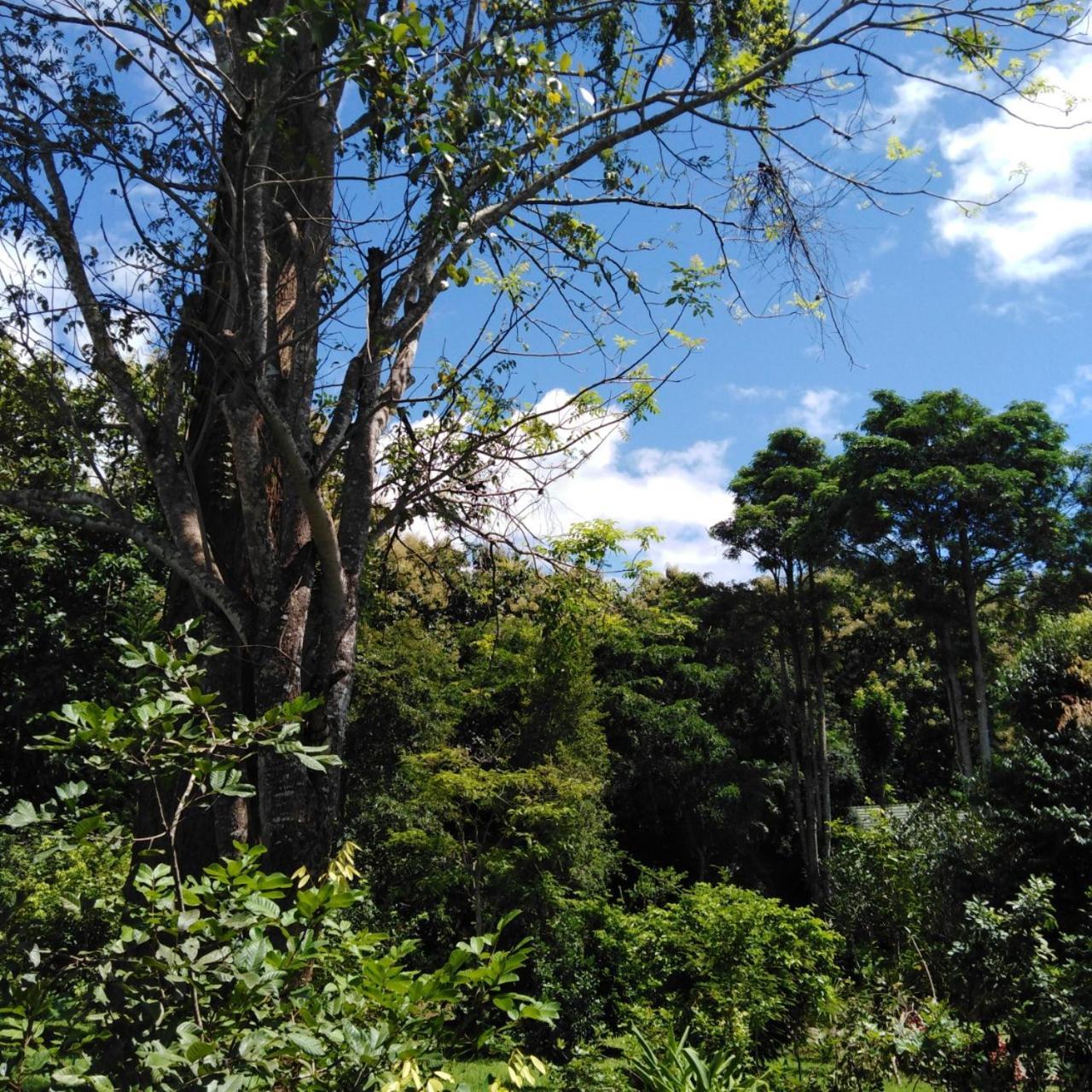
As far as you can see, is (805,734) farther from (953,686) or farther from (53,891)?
(53,891)

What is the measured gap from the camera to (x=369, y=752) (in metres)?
12.2

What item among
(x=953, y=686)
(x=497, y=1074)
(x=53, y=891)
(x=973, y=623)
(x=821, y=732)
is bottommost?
(x=497, y=1074)

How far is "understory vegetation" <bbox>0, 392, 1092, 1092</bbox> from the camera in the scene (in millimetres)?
1589

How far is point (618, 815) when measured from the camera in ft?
51.7

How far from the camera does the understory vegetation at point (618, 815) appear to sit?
5.21 ft

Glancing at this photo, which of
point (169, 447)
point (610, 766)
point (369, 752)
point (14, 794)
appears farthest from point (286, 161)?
point (610, 766)

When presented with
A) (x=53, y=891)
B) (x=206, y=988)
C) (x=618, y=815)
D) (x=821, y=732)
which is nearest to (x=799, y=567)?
(x=821, y=732)

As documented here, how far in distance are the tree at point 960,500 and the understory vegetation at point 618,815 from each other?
63 mm

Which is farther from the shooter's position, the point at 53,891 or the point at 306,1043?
the point at 53,891

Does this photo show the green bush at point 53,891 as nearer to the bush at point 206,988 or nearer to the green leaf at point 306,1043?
the bush at point 206,988

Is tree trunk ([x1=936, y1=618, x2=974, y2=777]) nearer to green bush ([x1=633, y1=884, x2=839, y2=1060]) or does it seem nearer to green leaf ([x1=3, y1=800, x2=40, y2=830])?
green bush ([x1=633, y1=884, x2=839, y2=1060])

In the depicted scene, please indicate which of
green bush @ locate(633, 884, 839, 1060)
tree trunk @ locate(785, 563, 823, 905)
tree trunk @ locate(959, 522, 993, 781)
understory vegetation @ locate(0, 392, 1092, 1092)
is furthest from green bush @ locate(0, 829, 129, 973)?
tree trunk @ locate(959, 522, 993, 781)

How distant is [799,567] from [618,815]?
18.6 ft

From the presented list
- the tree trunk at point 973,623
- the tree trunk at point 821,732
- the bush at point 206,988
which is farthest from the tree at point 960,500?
the bush at point 206,988
